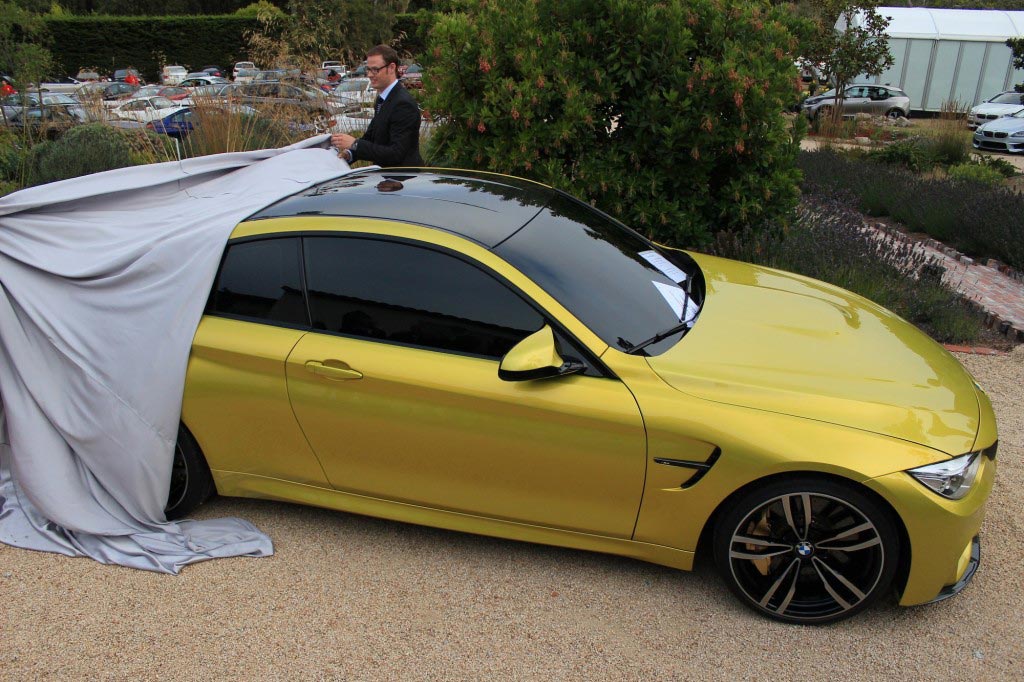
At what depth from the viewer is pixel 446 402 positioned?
128 inches

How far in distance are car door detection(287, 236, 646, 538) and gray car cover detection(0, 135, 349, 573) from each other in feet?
2.03

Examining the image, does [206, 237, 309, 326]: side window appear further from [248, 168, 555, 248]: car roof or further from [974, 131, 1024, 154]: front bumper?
[974, 131, 1024, 154]: front bumper

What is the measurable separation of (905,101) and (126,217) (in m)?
27.6

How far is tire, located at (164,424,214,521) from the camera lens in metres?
3.74

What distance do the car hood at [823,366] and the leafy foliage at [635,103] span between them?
252 centimetres

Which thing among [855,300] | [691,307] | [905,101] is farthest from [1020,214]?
[905,101]

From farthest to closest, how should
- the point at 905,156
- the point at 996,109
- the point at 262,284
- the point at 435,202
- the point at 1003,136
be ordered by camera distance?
the point at 996,109
the point at 1003,136
the point at 905,156
the point at 435,202
the point at 262,284

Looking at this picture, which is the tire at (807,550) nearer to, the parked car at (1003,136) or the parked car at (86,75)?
the parked car at (1003,136)

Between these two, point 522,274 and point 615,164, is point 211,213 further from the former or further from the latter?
point 615,164

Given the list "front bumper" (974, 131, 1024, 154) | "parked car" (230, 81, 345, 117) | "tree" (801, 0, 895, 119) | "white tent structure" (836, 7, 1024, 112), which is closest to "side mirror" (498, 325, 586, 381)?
"parked car" (230, 81, 345, 117)

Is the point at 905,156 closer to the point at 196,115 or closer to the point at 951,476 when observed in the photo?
→ the point at 196,115

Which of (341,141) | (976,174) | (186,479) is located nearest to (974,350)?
(341,141)

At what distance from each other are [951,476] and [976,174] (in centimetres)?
1106

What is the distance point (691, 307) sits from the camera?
12.3 ft
